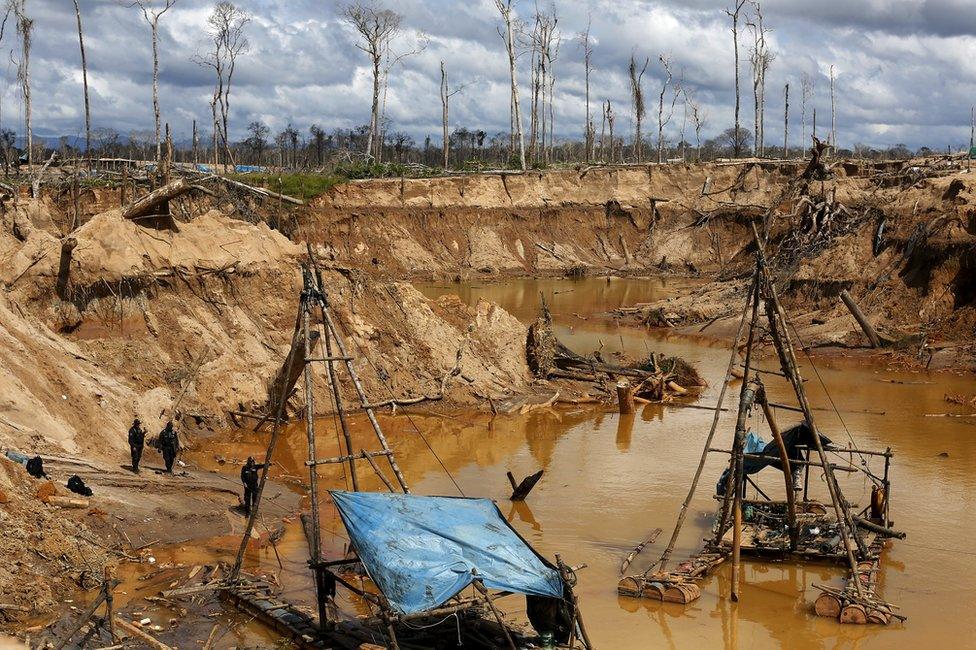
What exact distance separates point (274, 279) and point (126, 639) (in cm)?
1551

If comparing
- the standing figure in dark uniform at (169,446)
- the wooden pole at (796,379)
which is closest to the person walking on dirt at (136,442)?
the standing figure in dark uniform at (169,446)

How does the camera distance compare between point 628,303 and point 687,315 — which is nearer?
point 687,315

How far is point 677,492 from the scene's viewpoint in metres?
19.5

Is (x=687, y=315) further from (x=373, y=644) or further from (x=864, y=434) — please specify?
(x=373, y=644)

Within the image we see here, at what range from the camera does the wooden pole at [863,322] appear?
33594mm

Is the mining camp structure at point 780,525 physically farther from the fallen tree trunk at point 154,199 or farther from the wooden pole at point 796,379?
the fallen tree trunk at point 154,199

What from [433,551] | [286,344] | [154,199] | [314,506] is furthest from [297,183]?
[433,551]

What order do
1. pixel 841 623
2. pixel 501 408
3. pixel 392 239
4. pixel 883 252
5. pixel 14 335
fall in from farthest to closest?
pixel 392 239 → pixel 883 252 → pixel 501 408 → pixel 14 335 → pixel 841 623

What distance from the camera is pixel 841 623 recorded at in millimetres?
13742

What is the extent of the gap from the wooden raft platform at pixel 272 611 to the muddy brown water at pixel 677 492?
0.24 metres

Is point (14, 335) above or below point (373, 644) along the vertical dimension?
above

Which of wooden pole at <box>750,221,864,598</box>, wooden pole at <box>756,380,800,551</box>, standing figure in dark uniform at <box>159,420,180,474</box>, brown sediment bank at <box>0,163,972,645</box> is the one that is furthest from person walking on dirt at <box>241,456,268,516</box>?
wooden pole at <box>750,221,864,598</box>

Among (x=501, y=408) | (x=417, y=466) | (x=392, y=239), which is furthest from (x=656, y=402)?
(x=392, y=239)

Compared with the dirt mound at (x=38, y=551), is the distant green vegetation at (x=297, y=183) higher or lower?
higher
